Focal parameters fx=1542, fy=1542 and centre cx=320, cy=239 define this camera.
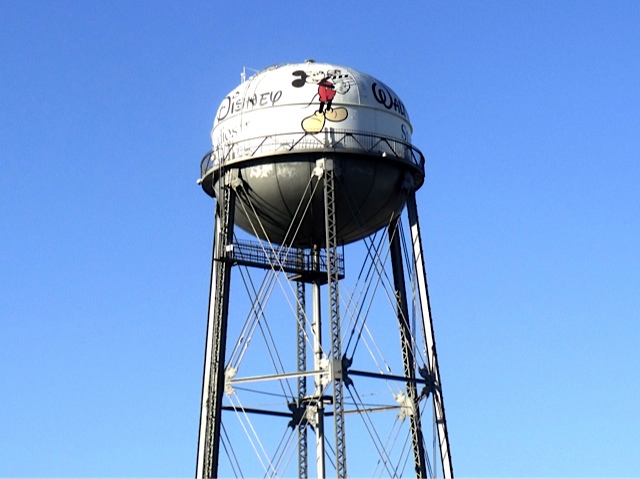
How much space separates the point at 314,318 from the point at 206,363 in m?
3.78

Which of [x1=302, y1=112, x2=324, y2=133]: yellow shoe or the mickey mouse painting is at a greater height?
the mickey mouse painting

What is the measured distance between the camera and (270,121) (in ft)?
131

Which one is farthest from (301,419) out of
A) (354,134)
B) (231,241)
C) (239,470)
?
(354,134)

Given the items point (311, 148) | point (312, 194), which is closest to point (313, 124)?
point (311, 148)

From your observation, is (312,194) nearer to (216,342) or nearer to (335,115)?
(335,115)

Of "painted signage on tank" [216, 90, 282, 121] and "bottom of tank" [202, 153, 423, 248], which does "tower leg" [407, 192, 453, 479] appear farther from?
"painted signage on tank" [216, 90, 282, 121]

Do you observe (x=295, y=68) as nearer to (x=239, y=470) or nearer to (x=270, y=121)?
(x=270, y=121)

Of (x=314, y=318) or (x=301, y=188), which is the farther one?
(x=314, y=318)

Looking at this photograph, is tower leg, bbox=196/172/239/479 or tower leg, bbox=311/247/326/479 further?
tower leg, bbox=311/247/326/479

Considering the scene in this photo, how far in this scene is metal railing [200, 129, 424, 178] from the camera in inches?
1554

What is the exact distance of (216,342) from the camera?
39.9 metres

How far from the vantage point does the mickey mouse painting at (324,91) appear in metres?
39.8

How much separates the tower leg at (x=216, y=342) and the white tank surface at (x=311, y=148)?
49 centimetres

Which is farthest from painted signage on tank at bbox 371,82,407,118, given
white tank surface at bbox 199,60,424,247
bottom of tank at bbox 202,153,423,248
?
bottom of tank at bbox 202,153,423,248
